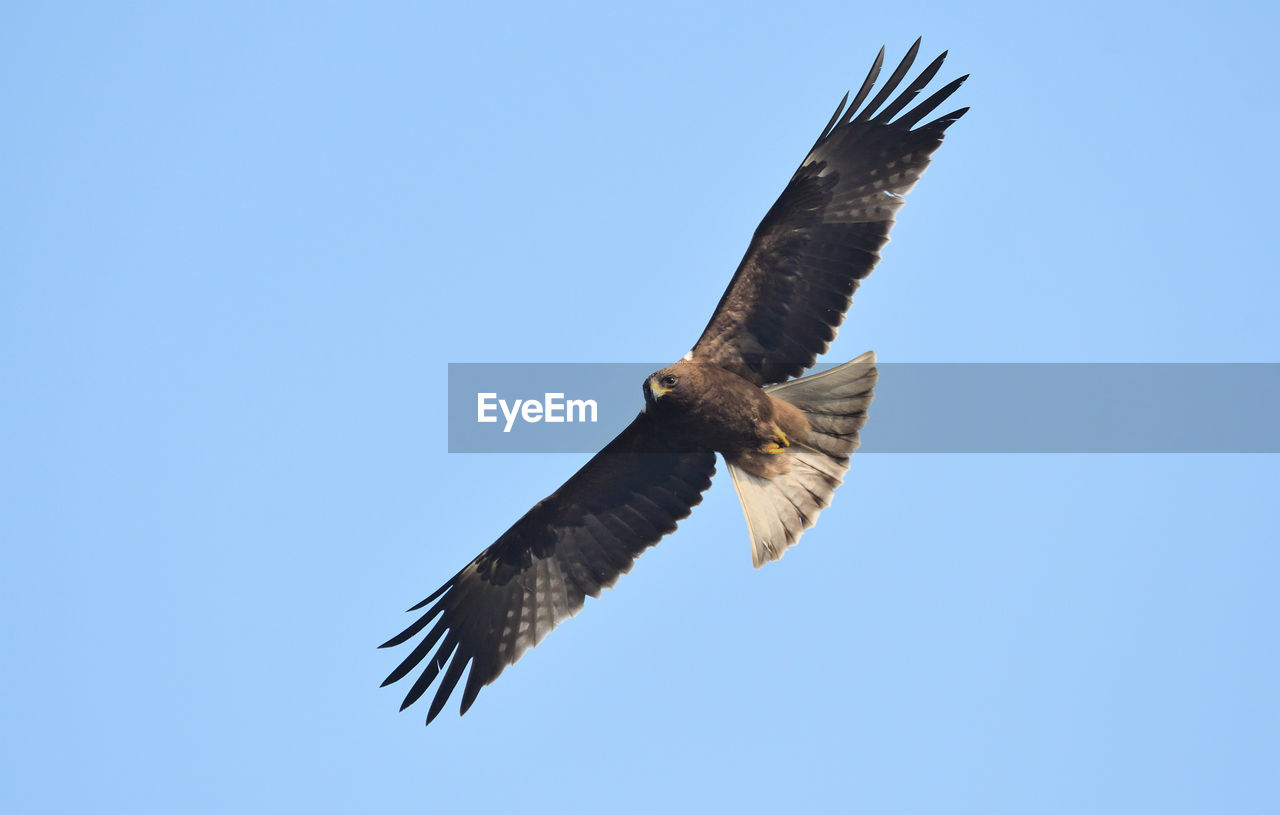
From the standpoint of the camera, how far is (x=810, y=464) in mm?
10438

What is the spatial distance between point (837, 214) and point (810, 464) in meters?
1.92

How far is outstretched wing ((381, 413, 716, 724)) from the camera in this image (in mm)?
10867

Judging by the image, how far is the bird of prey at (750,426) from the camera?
1002 centimetres

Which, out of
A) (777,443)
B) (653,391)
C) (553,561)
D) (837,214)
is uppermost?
(837,214)

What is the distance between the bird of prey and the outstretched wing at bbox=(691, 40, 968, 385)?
0.01 m

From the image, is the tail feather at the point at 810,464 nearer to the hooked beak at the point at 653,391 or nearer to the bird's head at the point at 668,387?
the bird's head at the point at 668,387

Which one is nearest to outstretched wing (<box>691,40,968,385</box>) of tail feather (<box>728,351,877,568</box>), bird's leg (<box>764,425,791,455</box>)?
tail feather (<box>728,351,877,568</box>)

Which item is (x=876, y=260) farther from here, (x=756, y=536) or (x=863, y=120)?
(x=756, y=536)

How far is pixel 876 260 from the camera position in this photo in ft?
32.8

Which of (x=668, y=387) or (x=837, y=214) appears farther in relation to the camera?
(x=837, y=214)

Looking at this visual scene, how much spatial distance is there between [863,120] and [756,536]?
327cm

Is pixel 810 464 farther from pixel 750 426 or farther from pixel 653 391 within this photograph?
pixel 653 391

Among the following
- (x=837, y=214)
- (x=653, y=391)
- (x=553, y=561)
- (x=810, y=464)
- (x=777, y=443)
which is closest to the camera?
(x=653, y=391)

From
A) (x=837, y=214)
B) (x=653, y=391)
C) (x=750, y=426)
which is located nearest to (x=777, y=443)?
(x=750, y=426)
